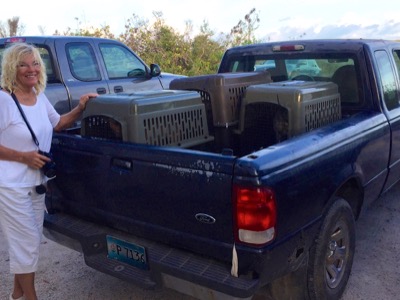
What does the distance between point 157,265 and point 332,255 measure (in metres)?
1.20

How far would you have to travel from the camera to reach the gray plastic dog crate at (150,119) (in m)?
2.79

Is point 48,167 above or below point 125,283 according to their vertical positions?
above

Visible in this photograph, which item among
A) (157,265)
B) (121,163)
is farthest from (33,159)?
(157,265)

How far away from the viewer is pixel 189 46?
13836mm

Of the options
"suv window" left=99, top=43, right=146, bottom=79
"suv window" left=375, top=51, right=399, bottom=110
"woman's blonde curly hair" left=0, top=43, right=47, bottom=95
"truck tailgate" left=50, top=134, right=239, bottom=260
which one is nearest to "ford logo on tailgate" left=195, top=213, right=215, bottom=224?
"truck tailgate" left=50, top=134, right=239, bottom=260

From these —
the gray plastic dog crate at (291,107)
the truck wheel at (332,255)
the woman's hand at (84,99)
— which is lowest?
the truck wheel at (332,255)

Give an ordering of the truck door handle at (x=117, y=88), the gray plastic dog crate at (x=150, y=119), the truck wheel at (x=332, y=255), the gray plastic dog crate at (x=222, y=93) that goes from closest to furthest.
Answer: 1. the truck wheel at (x=332, y=255)
2. the gray plastic dog crate at (x=150, y=119)
3. the gray plastic dog crate at (x=222, y=93)
4. the truck door handle at (x=117, y=88)

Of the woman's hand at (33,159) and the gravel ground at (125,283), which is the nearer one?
the woman's hand at (33,159)

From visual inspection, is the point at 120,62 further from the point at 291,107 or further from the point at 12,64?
the point at 291,107

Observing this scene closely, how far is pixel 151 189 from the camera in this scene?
2.48 m

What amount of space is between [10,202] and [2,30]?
45.2ft

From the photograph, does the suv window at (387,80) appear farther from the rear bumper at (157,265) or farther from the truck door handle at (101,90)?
the truck door handle at (101,90)

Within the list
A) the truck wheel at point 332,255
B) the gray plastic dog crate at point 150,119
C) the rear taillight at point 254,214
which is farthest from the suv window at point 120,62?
the rear taillight at point 254,214

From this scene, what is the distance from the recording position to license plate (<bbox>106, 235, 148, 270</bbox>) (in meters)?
2.60
